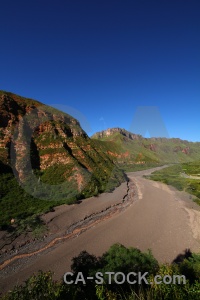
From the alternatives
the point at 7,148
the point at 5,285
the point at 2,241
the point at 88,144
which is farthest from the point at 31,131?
the point at 5,285

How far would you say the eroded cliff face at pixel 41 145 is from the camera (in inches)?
1806

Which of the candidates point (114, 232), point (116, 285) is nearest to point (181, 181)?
point (114, 232)

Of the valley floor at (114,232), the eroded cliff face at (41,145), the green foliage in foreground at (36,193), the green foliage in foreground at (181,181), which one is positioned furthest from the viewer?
the green foliage in foreground at (181,181)

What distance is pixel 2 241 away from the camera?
24938 mm

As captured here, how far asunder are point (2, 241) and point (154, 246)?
2088cm

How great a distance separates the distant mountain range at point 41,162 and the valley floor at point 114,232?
4.68m

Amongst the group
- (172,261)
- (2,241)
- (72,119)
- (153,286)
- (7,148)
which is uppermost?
(72,119)

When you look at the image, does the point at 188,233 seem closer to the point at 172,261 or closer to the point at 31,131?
the point at 172,261

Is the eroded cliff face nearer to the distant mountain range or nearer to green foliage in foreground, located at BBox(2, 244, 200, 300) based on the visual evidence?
the distant mountain range

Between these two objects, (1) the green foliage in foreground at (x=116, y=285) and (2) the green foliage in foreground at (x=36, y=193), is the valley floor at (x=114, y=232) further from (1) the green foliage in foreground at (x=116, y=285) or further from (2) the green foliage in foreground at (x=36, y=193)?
(1) the green foliage in foreground at (x=116, y=285)

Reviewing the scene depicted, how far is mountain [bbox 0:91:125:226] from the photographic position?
3712 cm

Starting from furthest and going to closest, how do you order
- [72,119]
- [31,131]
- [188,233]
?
[72,119] → [31,131] → [188,233]

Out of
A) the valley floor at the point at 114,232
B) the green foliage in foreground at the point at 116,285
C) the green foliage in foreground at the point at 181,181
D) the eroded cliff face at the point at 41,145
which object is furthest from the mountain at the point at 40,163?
the green foliage in foreground at the point at 181,181

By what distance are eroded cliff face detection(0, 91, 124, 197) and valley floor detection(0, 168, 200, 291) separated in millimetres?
10238
